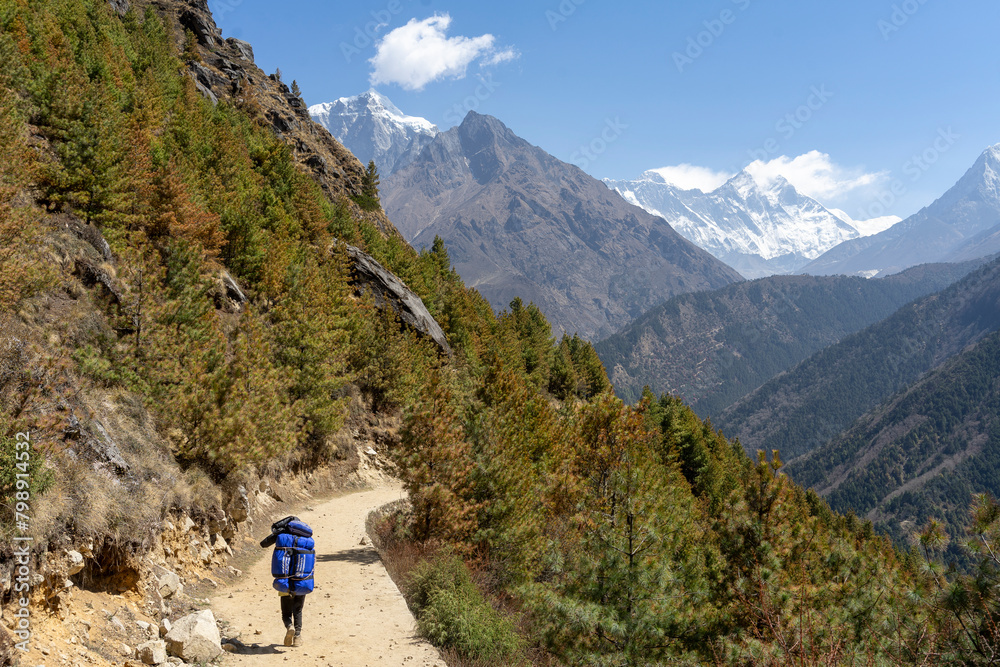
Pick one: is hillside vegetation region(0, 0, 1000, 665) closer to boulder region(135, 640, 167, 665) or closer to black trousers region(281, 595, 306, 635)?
boulder region(135, 640, 167, 665)

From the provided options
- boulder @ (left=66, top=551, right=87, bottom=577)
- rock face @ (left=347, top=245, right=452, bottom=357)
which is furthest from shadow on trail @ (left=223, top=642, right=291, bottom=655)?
rock face @ (left=347, top=245, right=452, bottom=357)

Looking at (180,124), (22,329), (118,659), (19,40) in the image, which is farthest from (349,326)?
(118,659)

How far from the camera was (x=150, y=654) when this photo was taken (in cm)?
743

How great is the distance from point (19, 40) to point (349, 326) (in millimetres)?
15058

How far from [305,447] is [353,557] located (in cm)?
806

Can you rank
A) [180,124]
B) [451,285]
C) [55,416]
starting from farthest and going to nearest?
[451,285], [180,124], [55,416]

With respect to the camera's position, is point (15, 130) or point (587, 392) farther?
point (587, 392)

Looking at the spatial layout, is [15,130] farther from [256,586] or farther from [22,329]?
[256,586]

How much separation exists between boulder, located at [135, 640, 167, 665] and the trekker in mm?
1809

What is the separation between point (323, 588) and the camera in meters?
12.5

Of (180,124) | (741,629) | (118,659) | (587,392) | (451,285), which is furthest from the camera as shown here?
(587,392)

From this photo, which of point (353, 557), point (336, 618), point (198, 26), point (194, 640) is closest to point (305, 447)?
point (353, 557)
